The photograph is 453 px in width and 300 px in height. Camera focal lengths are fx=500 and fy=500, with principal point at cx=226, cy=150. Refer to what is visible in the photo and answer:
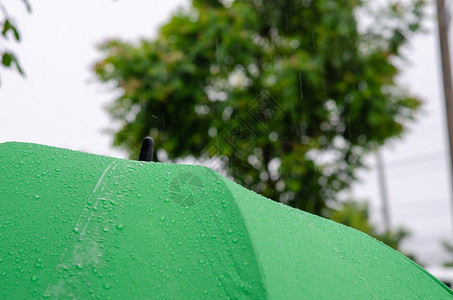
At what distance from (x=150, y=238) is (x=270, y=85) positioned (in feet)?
23.3

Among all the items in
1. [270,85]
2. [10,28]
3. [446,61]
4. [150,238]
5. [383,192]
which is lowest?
[150,238]

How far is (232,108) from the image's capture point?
26.6 ft

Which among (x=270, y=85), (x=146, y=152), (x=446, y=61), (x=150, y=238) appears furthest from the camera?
(x=270, y=85)

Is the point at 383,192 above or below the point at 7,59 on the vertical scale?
above

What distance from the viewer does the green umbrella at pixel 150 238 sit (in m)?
1.35

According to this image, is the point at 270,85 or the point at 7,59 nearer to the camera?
the point at 7,59

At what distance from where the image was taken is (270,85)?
8375mm

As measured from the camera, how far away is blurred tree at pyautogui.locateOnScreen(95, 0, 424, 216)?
784 cm

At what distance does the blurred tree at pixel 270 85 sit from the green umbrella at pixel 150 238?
567 cm

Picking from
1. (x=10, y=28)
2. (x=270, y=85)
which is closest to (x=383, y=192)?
(x=270, y=85)

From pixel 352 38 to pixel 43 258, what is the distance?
23.9ft

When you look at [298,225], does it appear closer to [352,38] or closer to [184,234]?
[184,234]

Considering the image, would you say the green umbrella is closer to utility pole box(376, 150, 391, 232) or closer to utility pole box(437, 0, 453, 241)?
utility pole box(437, 0, 453, 241)

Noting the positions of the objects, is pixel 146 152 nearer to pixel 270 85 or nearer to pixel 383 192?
pixel 270 85
